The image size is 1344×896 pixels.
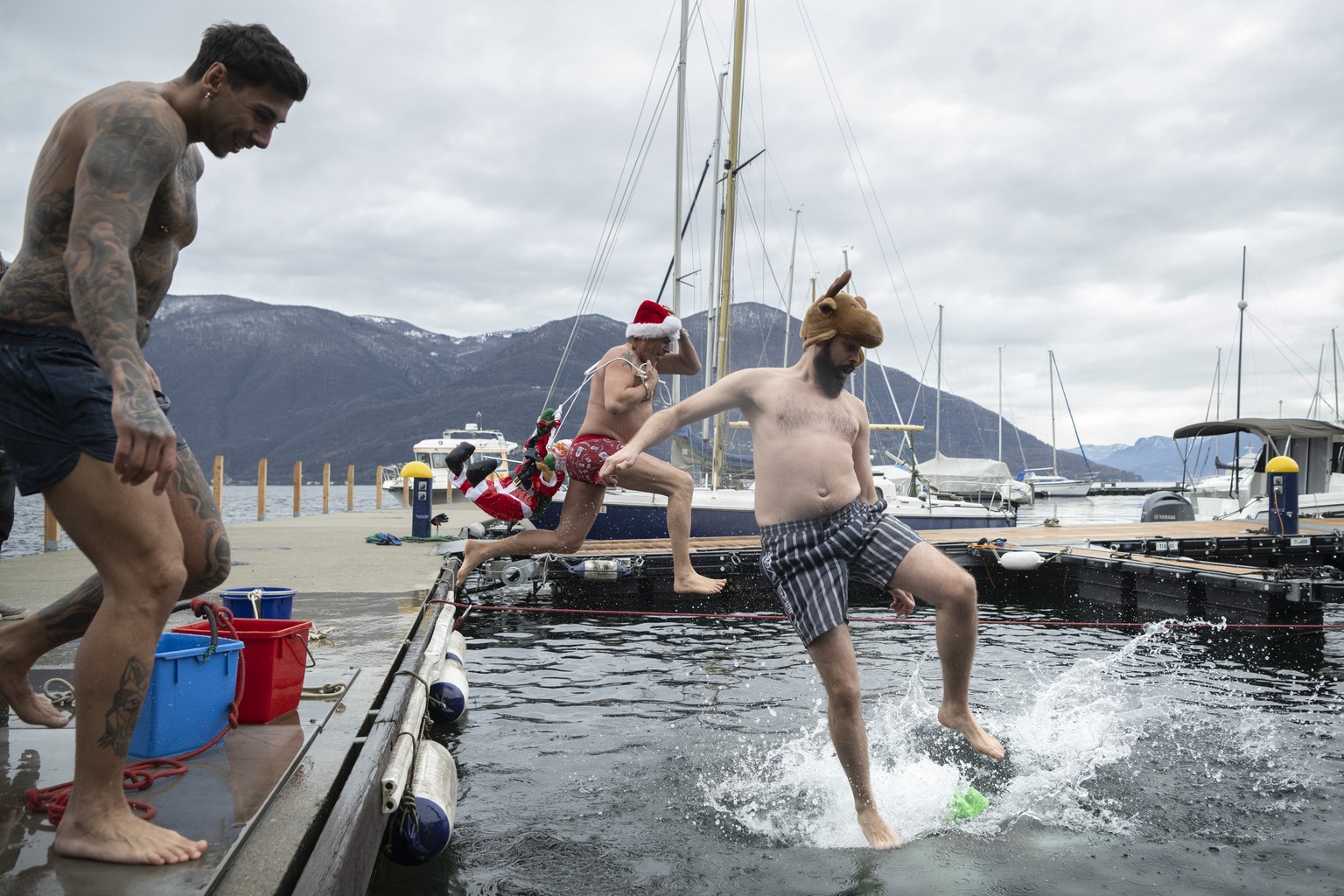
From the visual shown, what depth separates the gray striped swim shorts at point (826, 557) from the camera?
13.2ft

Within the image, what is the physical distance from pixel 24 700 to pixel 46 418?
1.23m

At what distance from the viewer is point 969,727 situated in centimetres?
451

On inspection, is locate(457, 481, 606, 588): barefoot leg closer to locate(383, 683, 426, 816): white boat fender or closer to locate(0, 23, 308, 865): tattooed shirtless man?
locate(383, 683, 426, 816): white boat fender

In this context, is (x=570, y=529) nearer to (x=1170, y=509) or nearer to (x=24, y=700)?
(x=24, y=700)

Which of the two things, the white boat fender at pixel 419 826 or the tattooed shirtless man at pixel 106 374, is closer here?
the tattooed shirtless man at pixel 106 374

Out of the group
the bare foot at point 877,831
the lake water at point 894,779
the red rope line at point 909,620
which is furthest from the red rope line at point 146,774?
the red rope line at point 909,620

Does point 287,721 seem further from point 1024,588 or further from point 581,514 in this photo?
point 1024,588

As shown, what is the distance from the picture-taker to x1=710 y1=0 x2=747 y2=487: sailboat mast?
1988 cm

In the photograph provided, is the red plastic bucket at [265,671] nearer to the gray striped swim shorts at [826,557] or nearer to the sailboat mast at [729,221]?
the gray striped swim shorts at [826,557]

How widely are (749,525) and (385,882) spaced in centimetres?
1482

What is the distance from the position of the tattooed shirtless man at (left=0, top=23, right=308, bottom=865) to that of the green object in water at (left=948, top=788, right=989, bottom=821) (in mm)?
3362

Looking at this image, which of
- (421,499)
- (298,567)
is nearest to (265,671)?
Answer: (298,567)

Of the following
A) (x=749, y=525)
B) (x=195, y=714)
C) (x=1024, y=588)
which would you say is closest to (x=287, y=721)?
(x=195, y=714)

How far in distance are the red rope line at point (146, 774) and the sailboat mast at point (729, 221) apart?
16427mm
